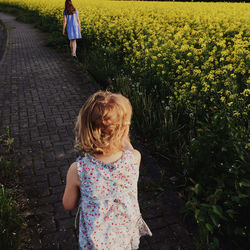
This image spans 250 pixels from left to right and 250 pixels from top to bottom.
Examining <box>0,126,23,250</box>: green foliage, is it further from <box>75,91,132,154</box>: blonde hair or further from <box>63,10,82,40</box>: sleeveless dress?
<box>63,10,82,40</box>: sleeveless dress

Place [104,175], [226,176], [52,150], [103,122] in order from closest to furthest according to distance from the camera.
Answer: [103,122] → [104,175] → [226,176] → [52,150]

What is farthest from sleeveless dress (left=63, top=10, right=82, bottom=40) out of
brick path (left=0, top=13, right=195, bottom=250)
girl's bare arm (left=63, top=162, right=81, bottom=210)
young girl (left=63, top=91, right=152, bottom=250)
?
Answer: girl's bare arm (left=63, top=162, right=81, bottom=210)

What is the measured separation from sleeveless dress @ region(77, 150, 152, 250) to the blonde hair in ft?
0.37

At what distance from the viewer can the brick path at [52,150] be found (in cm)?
277

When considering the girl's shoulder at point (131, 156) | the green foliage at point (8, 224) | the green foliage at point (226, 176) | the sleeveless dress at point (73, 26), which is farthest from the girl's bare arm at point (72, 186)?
the sleeveless dress at point (73, 26)

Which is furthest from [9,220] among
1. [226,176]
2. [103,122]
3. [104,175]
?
[226,176]

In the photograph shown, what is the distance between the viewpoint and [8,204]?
8.89ft

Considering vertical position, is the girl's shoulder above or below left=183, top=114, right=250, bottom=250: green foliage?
above

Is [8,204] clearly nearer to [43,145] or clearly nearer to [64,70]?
[43,145]

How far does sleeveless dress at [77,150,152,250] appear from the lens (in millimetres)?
1569

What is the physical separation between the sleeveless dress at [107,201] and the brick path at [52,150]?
3.43 feet

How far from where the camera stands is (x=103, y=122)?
1446mm

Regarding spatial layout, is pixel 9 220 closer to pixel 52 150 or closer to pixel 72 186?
pixel 72 186

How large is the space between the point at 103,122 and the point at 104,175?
34 cm
